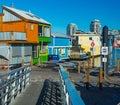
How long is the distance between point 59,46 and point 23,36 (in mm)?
13486

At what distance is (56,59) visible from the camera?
140 ft

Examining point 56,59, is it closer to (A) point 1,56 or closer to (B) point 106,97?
(A) point 1,56

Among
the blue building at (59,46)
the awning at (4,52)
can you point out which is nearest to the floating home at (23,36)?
the awning at (4,52)

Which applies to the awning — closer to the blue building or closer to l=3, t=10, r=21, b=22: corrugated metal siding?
l=3, t=10, r=21, b=22: corrugated metal siding

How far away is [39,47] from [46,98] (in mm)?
29605

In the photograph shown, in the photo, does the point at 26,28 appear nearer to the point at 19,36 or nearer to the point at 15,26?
the point at 15,26

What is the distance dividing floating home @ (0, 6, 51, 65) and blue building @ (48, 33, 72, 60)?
384 cm

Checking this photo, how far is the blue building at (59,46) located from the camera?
46344mm

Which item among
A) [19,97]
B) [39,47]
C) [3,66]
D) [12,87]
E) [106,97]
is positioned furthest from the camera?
[39,47]

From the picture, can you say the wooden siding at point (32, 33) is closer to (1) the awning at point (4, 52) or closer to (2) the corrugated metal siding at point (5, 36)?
(2) the corrugated metal siding at point (5, 36)

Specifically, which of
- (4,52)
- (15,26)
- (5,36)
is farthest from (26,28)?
(4,52)

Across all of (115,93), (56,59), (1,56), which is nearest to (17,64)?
(1,56)

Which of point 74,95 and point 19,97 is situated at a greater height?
point 74,95

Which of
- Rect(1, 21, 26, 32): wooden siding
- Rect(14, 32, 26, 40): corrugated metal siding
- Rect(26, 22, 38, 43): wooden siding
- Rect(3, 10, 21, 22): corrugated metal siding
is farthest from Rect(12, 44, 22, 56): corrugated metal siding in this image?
Rect(3, 10, 21, 22): corrugated metal siding
